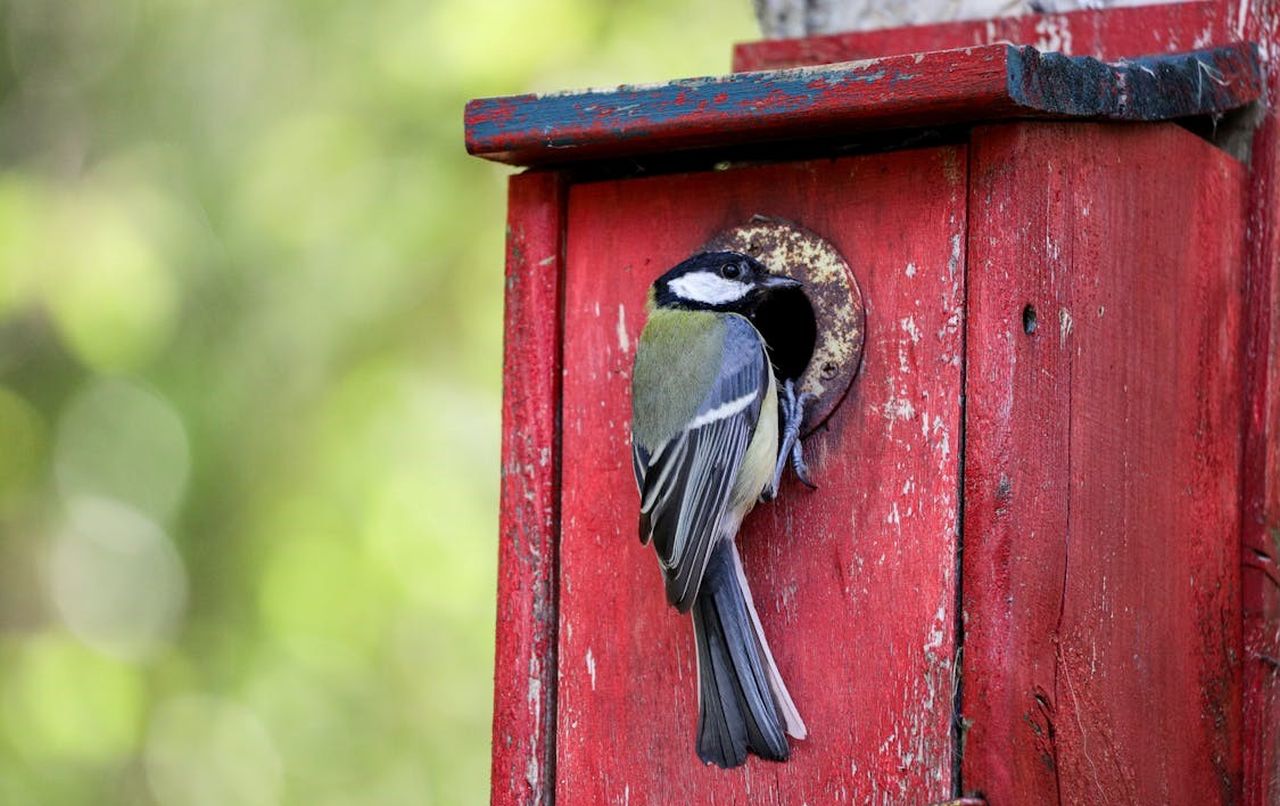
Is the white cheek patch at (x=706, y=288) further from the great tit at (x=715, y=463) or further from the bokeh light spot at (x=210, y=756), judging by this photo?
the bokeh light spot at (x=210, y=756)

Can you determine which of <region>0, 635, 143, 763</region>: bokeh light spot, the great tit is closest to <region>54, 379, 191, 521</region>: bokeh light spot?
<region>0, 635, 143, 763</region>: bokeh light spot

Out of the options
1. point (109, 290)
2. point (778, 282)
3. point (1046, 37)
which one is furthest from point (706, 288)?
point (109, 290)

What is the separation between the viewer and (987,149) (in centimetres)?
216

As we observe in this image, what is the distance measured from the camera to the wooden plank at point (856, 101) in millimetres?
2061

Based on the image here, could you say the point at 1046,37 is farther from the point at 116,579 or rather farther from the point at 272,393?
the point at 116,579

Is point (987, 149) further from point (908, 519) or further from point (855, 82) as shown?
point (908, 519)

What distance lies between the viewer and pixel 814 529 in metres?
2.29

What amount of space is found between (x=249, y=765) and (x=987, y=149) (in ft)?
10.7

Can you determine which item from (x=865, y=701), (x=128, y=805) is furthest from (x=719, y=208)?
(x=128, y=805)

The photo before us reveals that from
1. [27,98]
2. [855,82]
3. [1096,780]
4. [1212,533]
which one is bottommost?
[1096,780]

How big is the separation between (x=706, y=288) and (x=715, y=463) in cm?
27

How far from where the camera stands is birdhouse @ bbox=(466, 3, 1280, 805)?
2131 mm

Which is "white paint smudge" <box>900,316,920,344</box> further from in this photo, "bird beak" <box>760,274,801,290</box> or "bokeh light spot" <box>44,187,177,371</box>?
"bokeh light spot" <box>44,187,177,371</box>

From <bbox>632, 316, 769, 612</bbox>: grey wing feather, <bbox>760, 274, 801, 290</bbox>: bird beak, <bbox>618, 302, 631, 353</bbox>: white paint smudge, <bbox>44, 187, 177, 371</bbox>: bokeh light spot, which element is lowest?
<bbox>632, 316, 769, 612</bbox>: grey wing feather
